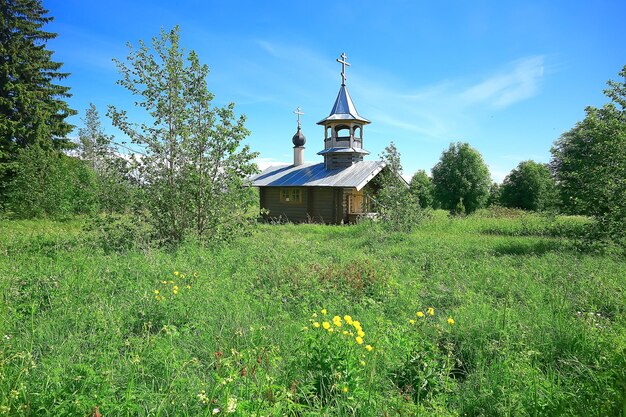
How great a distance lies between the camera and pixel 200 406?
2.52 metres

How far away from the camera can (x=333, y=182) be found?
21.3m

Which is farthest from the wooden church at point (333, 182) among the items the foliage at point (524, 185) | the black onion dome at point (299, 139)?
the foliage at point (524, 185)

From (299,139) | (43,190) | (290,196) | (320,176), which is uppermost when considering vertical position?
(299,139)

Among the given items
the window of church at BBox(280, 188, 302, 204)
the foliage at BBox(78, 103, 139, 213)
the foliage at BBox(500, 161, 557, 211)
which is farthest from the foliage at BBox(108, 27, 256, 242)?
the foliage at BBox(500, 161, 557, 211)

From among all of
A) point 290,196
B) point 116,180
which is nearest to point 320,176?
point 290,196

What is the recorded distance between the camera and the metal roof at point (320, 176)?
826 inches

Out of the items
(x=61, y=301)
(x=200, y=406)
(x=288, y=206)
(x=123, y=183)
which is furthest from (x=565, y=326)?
(x=288, y=206)

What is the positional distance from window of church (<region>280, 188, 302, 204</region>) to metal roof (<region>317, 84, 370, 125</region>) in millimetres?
4752

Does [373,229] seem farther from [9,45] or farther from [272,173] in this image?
[9,45]

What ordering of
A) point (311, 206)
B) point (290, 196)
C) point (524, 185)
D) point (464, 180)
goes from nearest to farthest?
point (311, 206) → point (290, 196) → point (464, 180) → point (524, 185)

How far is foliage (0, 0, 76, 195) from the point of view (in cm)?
2356

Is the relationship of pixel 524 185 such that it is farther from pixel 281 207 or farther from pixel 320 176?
pixel 281 207

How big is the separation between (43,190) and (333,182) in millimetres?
15374

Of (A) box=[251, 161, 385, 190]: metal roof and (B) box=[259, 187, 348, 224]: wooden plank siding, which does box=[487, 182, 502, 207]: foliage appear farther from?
(B) box=[259, 187, 348, 224]: wooden plank siding
